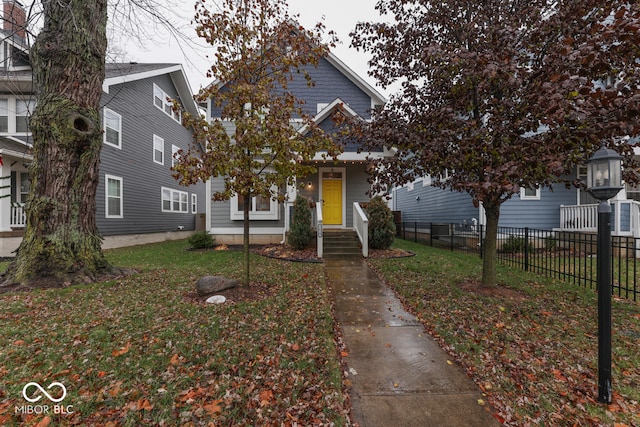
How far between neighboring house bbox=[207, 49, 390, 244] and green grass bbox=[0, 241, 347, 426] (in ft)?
20.9

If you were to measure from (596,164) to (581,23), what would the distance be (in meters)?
3.08

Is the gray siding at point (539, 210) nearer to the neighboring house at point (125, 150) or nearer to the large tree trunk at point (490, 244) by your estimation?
the large tree trunk at point (490, 244)

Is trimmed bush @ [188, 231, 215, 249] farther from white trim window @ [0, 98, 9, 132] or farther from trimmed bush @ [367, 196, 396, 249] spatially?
white trim window @ [0, 98, 9, 132]

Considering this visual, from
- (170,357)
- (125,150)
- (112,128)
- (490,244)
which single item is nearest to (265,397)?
(170,357)

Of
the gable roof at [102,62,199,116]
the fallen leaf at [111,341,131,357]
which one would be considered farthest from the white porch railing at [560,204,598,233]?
the gable roof at [102,62,199,116]

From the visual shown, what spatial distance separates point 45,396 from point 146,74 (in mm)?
15089

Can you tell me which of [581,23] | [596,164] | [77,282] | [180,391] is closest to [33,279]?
[77,282]

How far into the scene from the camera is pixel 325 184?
12.3 metres

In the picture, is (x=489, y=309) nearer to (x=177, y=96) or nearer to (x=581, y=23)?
(x=581, y=23)

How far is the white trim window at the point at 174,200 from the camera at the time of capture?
16373 mm

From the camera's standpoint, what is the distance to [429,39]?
5211mm

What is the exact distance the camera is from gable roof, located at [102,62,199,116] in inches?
455

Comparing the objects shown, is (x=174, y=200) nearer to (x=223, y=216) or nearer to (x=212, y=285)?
(x=223, y=216)

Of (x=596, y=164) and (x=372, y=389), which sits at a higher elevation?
(x=596, y=164)
